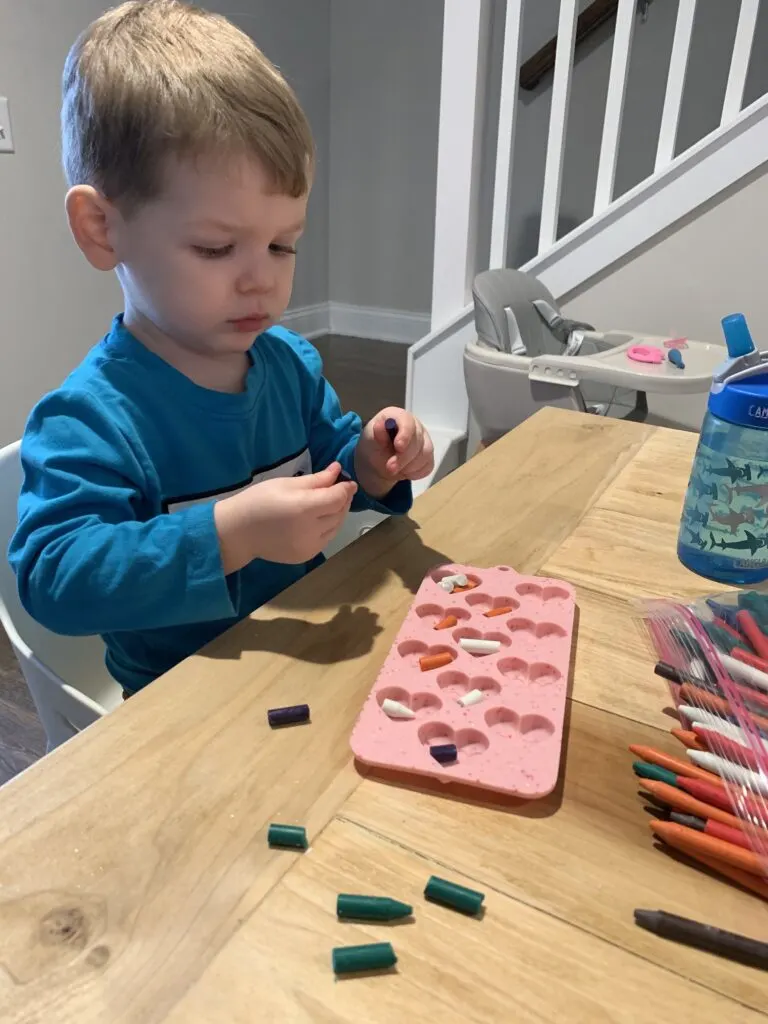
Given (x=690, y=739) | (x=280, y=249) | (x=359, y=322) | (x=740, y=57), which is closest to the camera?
(x=690, y=739)

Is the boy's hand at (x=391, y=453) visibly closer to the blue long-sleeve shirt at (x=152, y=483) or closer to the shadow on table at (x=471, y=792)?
the blue long-sleeve shirt at (x=152, y=483)

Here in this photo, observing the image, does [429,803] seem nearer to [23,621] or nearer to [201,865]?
[201,865]

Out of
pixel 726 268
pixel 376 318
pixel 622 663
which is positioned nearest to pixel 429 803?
pixel 622 663

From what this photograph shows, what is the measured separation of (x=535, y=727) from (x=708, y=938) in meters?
0.13

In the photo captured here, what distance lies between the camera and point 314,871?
0.32m

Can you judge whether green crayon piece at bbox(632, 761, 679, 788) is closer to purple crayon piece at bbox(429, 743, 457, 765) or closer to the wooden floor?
purple crayon piece at bbox(429, 743, 457, 765)

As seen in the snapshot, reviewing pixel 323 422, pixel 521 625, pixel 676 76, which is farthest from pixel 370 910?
pixel 676 76

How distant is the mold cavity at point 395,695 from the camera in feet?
1.36

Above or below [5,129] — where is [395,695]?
below

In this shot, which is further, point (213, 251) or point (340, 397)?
point (340, 397)

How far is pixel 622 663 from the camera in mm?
476

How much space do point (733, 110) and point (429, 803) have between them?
169 cm

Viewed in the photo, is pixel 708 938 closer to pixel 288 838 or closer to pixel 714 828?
pixel 714 828

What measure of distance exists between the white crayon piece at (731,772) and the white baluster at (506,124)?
167 cm
